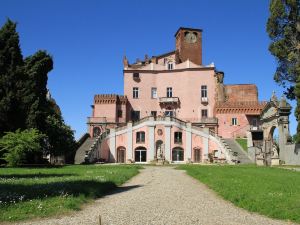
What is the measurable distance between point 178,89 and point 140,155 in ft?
59.9

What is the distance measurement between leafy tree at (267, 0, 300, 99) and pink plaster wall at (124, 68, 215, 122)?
31067mm

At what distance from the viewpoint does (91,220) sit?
9680 millimetres

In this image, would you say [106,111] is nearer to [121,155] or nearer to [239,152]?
[121,155]

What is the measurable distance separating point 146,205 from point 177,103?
198 ft

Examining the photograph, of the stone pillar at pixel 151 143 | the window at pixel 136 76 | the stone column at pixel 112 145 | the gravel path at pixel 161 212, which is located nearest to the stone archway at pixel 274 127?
the stone pillar at pixel 151 143

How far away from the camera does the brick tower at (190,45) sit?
81125 millimetres

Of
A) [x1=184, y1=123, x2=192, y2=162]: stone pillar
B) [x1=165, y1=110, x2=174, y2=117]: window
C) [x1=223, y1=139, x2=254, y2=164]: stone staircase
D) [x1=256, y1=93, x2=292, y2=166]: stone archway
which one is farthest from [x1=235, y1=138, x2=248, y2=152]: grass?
[x1=165, y1=110, x2=174, y2=117]: window

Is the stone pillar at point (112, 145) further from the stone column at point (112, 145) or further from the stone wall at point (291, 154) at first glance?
the stone wall at point (291, 154)

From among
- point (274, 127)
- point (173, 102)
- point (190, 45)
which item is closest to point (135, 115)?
point (173, 102)

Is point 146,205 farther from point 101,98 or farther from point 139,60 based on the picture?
point 139,60

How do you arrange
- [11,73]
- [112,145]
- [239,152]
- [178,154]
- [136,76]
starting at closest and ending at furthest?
[11,73] → [239,152] → [112,145] → [178,154] → [136,76]

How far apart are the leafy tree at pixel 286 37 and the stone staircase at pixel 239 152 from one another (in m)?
11.4

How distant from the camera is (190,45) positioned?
81.5 m

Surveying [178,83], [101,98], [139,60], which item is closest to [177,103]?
[178,83]
